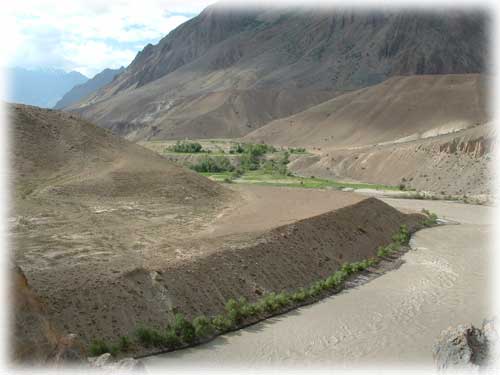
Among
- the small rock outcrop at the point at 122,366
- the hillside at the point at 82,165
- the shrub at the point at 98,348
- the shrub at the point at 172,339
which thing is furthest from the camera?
the hillside at the point at 82,165

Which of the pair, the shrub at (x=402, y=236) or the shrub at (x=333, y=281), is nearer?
the shrub at (x=333, y=281)

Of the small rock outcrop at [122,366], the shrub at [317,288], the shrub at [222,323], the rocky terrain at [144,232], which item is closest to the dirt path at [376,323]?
the shrub at [222,323]

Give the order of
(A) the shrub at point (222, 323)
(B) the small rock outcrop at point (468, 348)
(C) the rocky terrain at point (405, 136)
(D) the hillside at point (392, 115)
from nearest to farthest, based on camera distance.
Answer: (B) the small rock outcrop at point (468, 348), (A) the shrub at point (222, 323), (C) the rocky terrain at point (405, 136), (D) the hillside at point (392, 115)

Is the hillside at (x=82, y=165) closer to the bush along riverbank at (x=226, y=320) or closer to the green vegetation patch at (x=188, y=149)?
the bush along riverbank at (x=226, y=320)

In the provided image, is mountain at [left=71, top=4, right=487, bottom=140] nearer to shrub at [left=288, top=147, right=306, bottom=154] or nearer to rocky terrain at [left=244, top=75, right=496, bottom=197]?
rocky terrain at [left=244, top=75, right=496, bottom=197]

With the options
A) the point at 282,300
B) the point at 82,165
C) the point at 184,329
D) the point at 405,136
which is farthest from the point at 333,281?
the point at 405,136

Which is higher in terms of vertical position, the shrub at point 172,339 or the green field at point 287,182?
the green field at point 287,182

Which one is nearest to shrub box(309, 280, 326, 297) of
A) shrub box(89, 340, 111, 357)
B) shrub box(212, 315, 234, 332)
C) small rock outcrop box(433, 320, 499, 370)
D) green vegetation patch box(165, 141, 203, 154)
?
shrub box(212, 315, 234, 332)

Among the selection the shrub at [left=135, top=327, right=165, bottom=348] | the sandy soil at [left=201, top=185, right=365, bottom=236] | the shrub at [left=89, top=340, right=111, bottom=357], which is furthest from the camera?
the sandy soil at [left=201, top=185, right=365, bottom=236]
